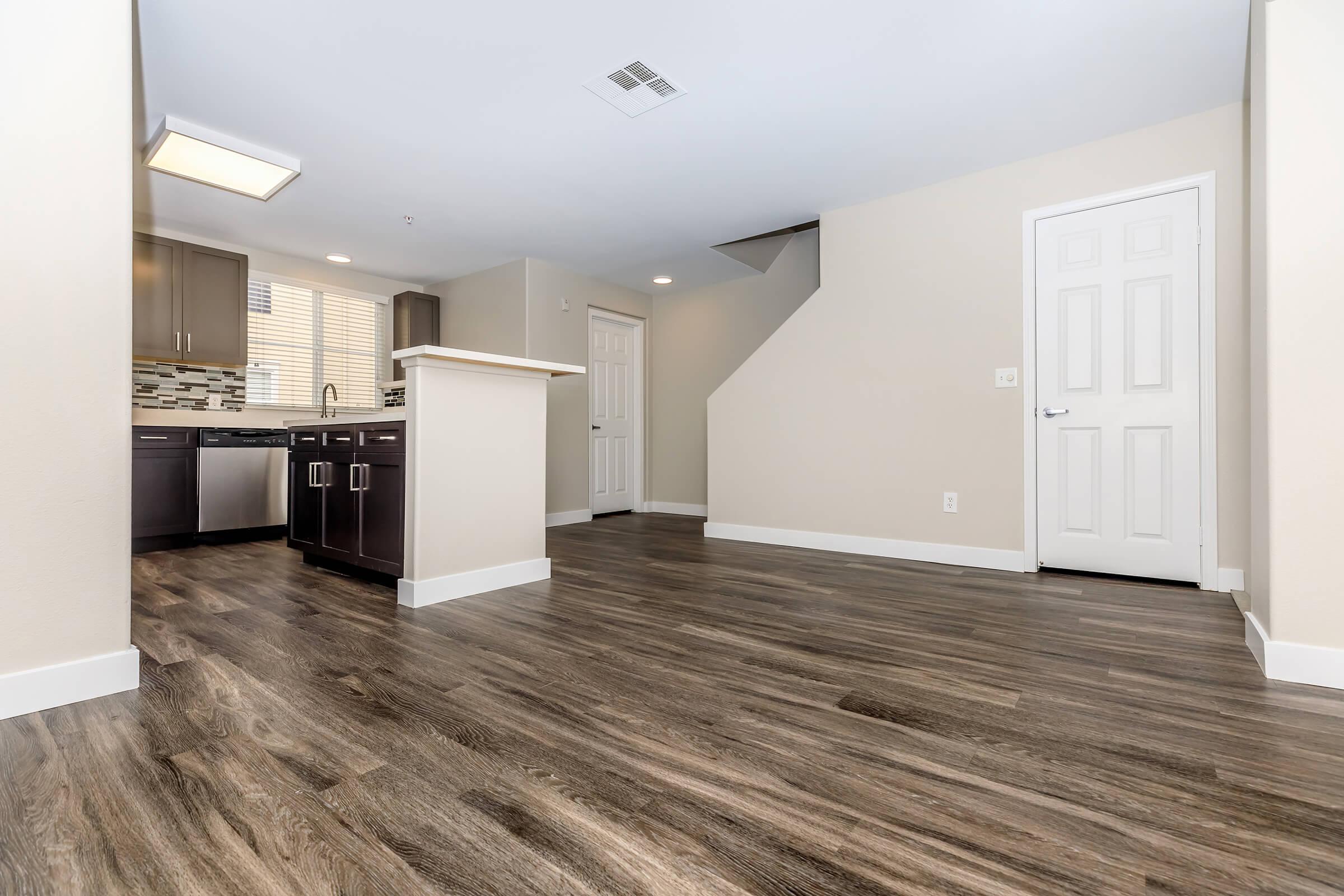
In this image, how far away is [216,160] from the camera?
353cm

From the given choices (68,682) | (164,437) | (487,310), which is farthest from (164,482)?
(68,682)

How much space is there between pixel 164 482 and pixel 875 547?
16.3 ft

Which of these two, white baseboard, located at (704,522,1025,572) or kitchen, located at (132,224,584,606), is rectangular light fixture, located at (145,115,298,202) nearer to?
kitchen, located at (132,224,584,606)

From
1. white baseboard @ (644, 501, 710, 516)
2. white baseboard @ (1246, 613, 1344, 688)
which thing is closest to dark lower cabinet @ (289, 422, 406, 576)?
white baseboard @ (1246, 613, 1344, 688)

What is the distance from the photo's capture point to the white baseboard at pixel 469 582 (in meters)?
2.79

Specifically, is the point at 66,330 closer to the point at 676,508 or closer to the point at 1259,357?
the point at 1259,357

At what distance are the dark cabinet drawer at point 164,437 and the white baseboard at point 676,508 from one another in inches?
158

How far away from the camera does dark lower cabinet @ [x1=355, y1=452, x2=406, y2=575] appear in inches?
115

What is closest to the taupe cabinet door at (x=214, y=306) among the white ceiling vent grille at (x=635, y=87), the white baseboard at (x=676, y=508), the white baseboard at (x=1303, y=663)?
the white ceiling vent grille at (x=635, y=87)

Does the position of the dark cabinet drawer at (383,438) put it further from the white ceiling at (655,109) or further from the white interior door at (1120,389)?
the white interior door at (1120,389)

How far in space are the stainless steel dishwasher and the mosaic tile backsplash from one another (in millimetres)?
624

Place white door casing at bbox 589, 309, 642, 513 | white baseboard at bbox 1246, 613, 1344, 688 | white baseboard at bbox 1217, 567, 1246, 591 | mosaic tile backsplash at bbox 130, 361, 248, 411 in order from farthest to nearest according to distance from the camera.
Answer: white door casing at bbox 589, 309, 642, 513 → mosaic tile backsplash at bbox 130, 361, 248, 411 → white baseboard at bbox 1217, 567, 1246, 591 → white baseboard at bbox 1246, 613, 1344, 688

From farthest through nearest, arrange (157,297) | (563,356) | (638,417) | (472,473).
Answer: (638,417) < (563,356) < (157,297) < (472,473)

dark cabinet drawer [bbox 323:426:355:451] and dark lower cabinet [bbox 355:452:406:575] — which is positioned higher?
dark cabinet drawer [bbox 323:426:355:451]
